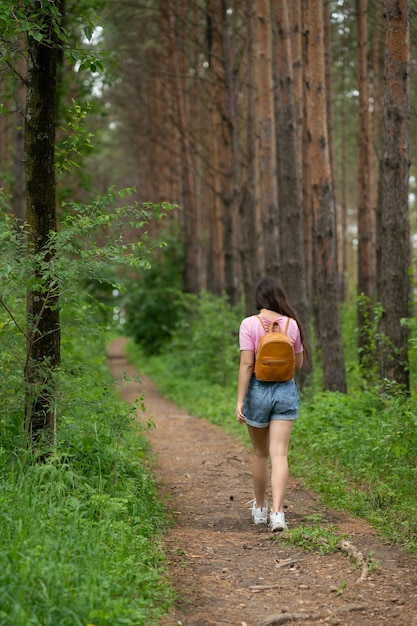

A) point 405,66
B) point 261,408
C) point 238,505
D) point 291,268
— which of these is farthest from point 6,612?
point 291,268

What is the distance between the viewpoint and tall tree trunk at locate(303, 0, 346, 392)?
11836 millimetres

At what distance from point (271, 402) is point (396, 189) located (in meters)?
4.26

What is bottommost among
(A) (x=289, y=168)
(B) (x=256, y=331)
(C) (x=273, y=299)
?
(B) (x=256, y=331)

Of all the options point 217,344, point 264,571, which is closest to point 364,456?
point 264,571

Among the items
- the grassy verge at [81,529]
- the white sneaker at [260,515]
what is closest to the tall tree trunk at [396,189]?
the white sneaker at [260,515]

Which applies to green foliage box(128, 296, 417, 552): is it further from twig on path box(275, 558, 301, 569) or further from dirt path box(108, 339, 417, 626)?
twig on path box(275, 558, 301, 569)

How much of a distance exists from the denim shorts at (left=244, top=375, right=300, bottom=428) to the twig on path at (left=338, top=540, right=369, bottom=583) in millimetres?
1188

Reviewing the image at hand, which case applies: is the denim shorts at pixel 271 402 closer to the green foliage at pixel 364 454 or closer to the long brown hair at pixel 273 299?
the long brown hair at pixel 273 299

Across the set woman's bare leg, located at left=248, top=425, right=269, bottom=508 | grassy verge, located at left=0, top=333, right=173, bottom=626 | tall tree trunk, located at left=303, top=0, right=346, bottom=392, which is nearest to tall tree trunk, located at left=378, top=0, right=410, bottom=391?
tall tree trunk, located at left=303, top=0, right=346, bottom=392

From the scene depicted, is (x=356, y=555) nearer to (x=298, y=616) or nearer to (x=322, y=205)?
(x=298, y=616)

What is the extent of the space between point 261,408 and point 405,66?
5232 mm

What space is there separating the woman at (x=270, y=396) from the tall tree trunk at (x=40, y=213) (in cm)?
162

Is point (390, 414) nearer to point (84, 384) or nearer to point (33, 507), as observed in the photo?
point (84, 384)

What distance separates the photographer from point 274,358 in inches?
246
